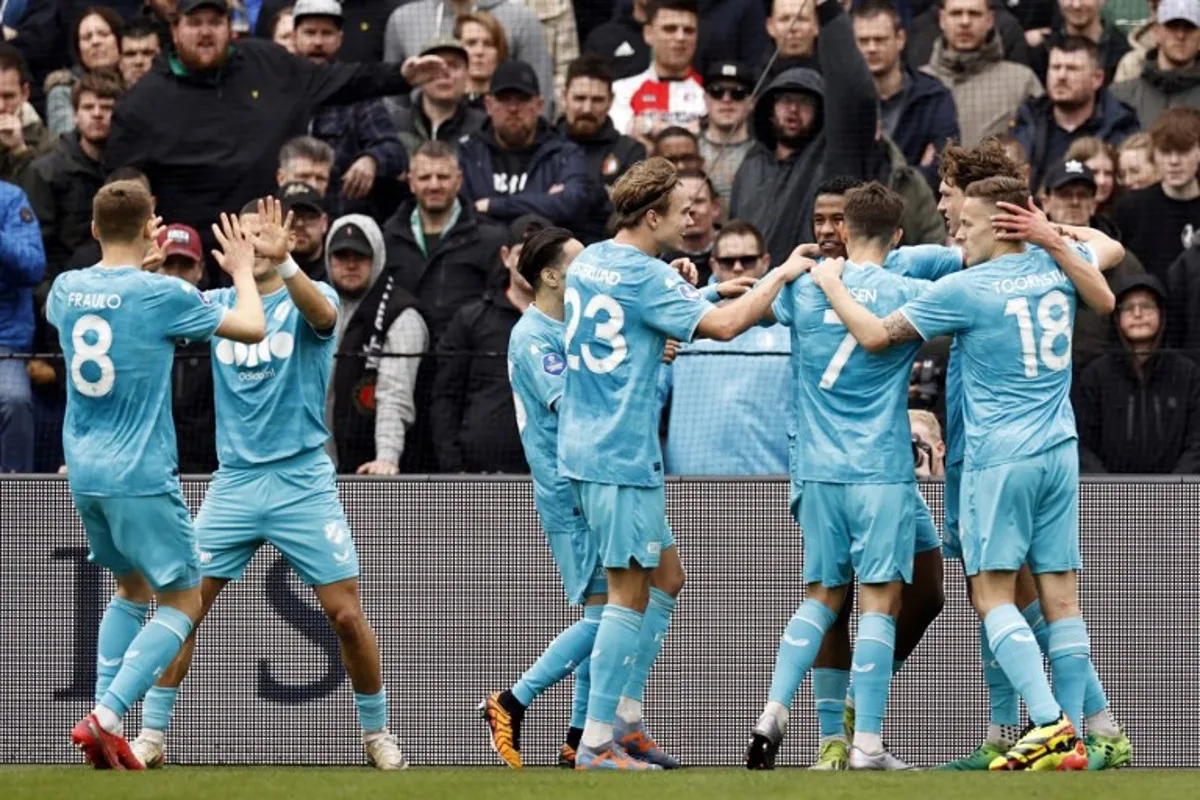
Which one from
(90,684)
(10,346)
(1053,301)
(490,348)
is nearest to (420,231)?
(490,348)

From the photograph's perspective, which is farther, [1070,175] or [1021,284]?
[1070,175]

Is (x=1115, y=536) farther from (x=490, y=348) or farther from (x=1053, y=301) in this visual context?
(x=490, y=348)

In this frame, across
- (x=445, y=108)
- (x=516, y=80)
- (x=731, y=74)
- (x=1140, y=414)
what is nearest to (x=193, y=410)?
(x=516, y=80)

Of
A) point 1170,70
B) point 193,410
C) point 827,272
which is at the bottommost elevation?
point 193,410

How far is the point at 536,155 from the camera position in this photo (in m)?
13.0

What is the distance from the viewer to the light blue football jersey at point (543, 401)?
945 cm

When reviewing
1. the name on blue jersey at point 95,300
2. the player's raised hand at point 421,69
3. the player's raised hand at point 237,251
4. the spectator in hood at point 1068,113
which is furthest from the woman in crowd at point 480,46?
the name on blue jersey at point 95,300

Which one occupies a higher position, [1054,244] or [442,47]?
[442,47]

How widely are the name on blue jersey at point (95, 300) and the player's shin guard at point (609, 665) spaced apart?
2200mm

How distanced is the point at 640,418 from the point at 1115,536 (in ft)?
10.1

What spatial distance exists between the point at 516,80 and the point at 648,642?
4725 mm

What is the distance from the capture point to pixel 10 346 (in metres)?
11.8

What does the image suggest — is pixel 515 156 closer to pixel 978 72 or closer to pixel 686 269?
pixel 978 72

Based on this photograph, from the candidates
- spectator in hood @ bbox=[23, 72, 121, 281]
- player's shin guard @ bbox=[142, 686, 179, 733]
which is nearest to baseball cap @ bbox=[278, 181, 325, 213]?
spectator in hood @ bbox=[23, 72, 121, 281]
